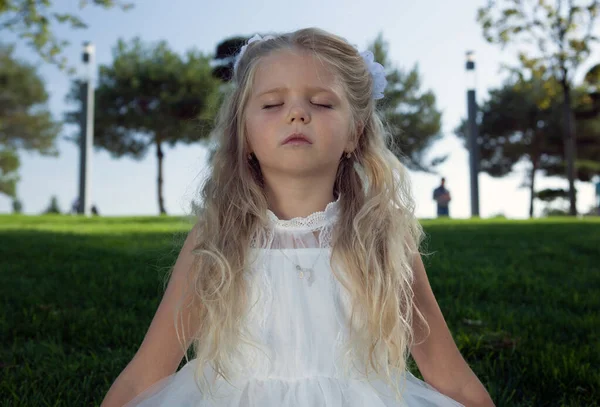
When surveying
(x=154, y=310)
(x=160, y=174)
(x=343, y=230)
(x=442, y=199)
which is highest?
(x=160, y=174)

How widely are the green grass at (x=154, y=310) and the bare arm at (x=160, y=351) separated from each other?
13.7 inches

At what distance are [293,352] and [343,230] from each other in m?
0.44

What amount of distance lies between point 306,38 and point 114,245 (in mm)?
5216

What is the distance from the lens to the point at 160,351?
2.09 metres

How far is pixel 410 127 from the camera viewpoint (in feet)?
101

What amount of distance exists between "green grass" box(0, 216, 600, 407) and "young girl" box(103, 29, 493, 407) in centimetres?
42

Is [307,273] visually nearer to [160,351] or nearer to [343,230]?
[343,230]

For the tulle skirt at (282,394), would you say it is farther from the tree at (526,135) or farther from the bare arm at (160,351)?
the tree at (526,135)

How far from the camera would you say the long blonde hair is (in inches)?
79.4

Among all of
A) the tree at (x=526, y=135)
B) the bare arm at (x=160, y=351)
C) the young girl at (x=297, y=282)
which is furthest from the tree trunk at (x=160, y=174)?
the bare arm at (x=160, y=351)

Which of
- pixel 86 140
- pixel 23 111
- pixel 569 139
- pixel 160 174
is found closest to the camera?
pixel 86 140

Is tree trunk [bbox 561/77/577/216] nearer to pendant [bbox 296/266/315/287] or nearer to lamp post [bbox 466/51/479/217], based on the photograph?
lamp post [bbox 466/51/479/217]

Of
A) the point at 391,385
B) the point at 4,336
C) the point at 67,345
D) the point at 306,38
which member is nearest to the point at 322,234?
the point at 391,385

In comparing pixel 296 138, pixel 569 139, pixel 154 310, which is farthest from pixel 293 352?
pixel 569 139
